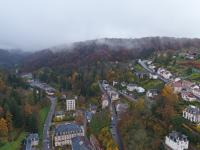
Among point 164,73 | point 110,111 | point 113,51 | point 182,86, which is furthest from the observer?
point 113,51

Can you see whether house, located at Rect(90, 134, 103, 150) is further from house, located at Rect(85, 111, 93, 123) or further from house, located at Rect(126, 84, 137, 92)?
house, located at Rect(126, 84, 137, 92)

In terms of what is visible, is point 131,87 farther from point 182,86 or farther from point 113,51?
point 113,51

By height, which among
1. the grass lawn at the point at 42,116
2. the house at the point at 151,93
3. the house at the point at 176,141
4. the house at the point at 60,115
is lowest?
the grass lawn at the point at 42,116

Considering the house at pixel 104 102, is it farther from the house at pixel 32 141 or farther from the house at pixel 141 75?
the house at pixel 32 141

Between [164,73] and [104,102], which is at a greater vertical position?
[164,73]

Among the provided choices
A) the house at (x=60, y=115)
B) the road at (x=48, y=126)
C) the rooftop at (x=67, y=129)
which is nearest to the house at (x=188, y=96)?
the rooftop at (x=67, y=129)

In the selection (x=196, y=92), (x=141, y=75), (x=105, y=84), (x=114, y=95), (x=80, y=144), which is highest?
(x=196, y=92)

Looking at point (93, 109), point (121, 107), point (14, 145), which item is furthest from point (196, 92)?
point (14, 145)

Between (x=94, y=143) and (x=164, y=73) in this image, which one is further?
(x=164, y=73)
